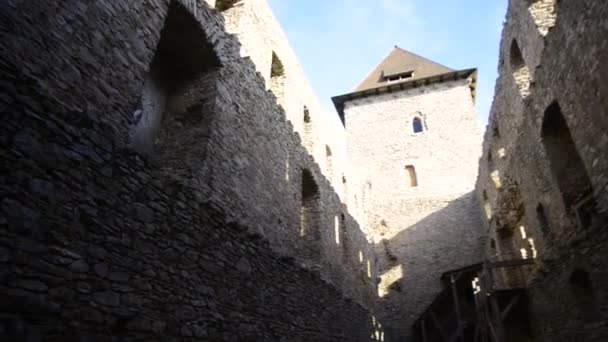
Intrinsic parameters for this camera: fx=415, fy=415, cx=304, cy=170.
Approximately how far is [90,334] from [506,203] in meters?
10.9

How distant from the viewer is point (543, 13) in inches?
318

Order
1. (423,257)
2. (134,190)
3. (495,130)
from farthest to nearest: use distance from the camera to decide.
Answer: (423,257), (495,130), (134,190)

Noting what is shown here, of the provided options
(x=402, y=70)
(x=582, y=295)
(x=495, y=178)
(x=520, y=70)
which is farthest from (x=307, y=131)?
(x=402, y=70)

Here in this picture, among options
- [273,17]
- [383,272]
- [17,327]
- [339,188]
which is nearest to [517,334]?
[339,188]

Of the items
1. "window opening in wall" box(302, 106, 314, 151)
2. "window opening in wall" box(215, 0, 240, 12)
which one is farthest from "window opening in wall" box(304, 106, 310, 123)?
"window opening in wall" box(215, 0, 240, 12)

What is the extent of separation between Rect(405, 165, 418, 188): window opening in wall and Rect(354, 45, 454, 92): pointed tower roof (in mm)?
5157

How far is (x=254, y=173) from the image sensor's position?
26.1 ft

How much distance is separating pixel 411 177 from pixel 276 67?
39.8 ft

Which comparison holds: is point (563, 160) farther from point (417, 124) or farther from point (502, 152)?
point (417, 124)

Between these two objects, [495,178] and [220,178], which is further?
[495,178]

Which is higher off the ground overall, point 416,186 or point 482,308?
point 416,186

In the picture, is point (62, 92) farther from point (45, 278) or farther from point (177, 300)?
point (177, 300)

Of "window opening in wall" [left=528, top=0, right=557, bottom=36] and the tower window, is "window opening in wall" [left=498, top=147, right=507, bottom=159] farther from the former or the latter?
the tower window

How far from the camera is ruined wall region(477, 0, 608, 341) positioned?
5566 mm
